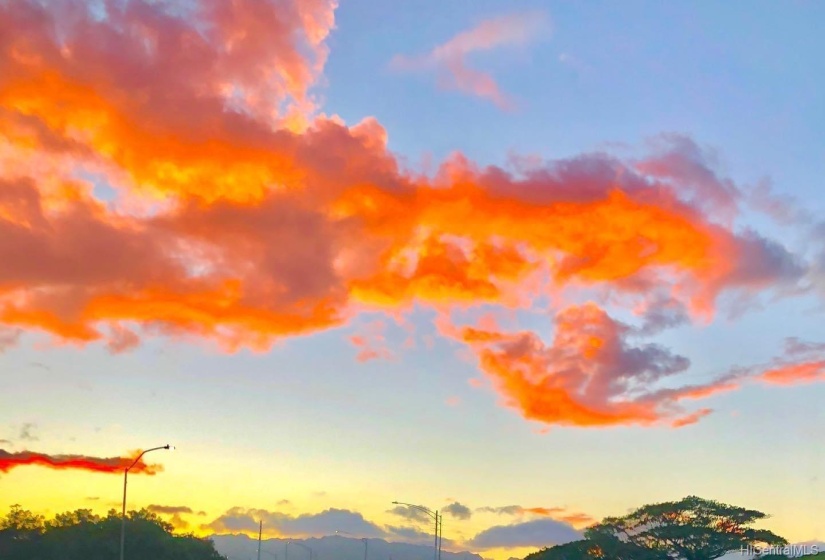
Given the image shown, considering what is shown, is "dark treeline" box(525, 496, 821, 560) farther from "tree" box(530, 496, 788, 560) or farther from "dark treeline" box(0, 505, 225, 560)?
"dark treeline" box(0, 505, 225, 560)

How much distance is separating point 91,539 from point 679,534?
76.6 m

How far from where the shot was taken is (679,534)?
133250mm

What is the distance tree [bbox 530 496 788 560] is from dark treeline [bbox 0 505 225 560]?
5489cm

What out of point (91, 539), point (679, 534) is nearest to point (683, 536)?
point (679, 534)

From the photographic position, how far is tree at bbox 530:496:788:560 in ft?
428

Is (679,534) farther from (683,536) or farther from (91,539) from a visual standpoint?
(91,539)

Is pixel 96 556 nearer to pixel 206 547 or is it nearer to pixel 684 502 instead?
pixel 206 547

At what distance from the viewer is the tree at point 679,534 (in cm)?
13038

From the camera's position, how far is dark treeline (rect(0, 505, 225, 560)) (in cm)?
12575

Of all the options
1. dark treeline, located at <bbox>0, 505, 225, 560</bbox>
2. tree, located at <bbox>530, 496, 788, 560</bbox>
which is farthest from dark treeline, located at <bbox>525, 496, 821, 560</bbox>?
dark treeline, located at <bbox>0, 505, 225, 560</bbox>

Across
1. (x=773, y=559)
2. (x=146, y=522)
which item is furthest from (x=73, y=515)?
(x=773, y=559)

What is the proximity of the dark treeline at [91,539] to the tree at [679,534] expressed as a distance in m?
54.9

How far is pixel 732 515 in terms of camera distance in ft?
429

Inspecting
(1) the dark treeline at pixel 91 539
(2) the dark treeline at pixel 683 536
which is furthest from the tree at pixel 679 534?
(1) the dark treeline at pixel 91 539
